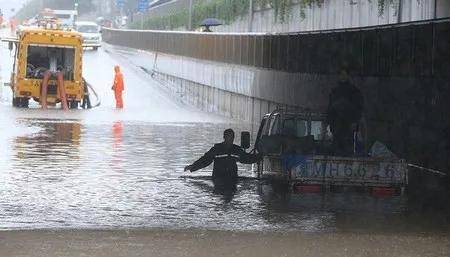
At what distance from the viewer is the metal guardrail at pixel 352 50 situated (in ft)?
72.8

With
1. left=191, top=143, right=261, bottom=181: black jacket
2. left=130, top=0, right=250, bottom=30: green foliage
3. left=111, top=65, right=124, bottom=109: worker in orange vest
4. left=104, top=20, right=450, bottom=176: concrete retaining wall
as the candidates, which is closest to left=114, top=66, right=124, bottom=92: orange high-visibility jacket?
left=111, top=65, right=124, bottom=109: worker in orange vest

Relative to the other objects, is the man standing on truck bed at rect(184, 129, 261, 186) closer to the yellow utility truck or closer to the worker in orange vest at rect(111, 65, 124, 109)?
the yellow utility truck

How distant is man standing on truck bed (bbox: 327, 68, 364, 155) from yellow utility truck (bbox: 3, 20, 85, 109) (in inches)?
1101

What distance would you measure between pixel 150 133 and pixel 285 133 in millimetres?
14238

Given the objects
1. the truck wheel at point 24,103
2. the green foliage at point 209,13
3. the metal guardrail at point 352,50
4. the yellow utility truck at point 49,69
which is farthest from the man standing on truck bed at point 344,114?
the green foliage at point 209,13

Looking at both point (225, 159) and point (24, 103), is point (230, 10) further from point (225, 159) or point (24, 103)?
point (225, 159)

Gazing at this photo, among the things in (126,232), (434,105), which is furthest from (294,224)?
(434,105)

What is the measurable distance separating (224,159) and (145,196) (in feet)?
6.89

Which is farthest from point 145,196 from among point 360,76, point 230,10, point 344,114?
point 230,10

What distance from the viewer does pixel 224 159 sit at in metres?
19.4

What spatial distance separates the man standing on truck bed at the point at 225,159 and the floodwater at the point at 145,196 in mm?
258

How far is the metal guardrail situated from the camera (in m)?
22.2

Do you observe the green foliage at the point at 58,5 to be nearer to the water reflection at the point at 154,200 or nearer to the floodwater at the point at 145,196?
the floodwater at the point at 145,196

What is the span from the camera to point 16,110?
146 ft
